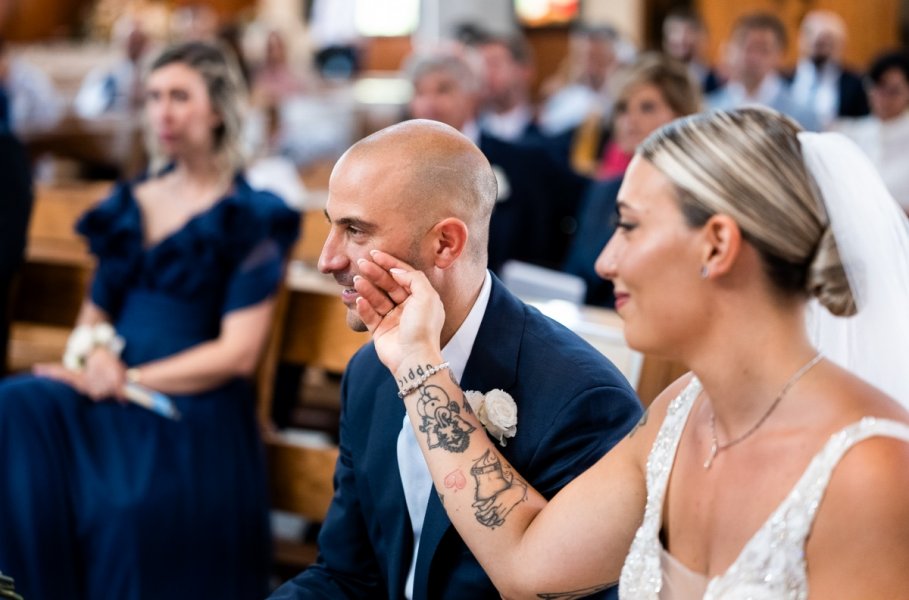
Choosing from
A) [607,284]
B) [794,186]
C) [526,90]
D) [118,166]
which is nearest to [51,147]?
[118,166]

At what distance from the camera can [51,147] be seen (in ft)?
29.4

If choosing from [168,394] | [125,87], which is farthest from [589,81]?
[168,394]

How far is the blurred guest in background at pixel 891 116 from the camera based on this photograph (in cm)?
734

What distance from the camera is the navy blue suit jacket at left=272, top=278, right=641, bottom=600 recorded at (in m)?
1.91

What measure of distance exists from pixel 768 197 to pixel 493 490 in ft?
1.87

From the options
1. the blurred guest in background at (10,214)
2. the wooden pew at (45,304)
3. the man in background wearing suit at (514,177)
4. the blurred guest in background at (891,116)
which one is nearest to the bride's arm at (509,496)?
the blurred guest in background at (10,214)

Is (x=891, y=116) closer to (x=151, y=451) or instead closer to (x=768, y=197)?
(x=151, y=451)

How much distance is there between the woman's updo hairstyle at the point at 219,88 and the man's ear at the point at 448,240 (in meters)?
1.98

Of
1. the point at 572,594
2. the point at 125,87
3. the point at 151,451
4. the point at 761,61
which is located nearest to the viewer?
the point at 572,594

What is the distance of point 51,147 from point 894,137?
5811mm

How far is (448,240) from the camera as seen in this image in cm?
197

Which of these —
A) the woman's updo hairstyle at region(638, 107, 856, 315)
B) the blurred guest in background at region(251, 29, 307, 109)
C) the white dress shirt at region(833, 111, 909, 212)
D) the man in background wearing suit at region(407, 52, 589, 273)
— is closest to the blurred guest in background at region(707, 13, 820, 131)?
the white dress shirt at region(833, 111, 909, 212)

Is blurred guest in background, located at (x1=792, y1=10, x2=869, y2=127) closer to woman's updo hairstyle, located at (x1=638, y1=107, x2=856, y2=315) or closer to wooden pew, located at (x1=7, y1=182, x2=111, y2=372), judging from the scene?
wooden pew, located at (x1=7, y1=182, x2=111, y2=372)

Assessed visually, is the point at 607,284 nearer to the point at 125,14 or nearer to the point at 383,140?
the point at 383,140
